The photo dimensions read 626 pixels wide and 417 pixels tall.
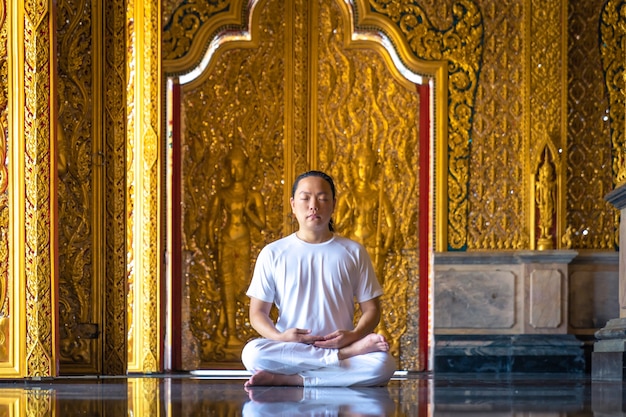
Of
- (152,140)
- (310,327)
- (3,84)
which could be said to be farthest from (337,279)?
(152,140)

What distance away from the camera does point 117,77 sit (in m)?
8.30

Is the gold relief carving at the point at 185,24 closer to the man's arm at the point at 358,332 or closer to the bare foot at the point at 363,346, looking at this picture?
the man's arm at the point at 358,332

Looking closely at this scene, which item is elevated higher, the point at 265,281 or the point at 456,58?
the point at 456,58

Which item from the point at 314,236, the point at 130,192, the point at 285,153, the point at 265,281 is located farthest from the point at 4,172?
the point at 285,153

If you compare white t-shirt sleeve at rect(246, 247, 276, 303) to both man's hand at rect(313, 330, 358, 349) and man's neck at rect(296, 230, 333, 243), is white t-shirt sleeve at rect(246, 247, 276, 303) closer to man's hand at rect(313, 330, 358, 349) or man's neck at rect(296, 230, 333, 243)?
man's neck at rect(296, 230, 333, 243)

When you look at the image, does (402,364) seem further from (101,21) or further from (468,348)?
(101,21)

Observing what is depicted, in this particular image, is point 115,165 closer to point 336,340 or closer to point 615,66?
point 336,340

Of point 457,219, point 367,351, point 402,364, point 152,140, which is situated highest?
point 152,140

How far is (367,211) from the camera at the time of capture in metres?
9.14

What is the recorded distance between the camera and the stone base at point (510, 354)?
8.50 meters

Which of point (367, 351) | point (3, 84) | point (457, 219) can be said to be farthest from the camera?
point (457, 219)

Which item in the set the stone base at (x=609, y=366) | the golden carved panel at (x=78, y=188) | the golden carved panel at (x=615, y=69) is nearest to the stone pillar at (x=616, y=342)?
the stone base at (x=609, y=366)

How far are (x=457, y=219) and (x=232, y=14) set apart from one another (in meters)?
2.28

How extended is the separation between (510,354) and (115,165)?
3104 mm
